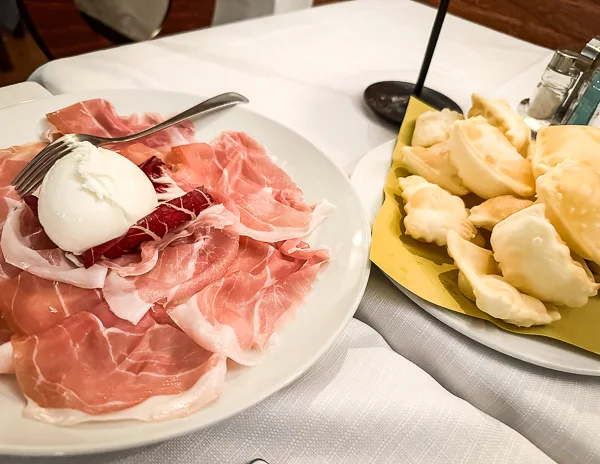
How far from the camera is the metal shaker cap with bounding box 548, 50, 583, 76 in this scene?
111 centimetres

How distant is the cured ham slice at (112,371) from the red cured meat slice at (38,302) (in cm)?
2

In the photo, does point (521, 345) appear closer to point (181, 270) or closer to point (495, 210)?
point (495, 210)

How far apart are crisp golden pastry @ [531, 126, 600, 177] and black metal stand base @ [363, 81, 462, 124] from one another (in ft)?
1.21

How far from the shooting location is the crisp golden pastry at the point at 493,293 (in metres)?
0.62

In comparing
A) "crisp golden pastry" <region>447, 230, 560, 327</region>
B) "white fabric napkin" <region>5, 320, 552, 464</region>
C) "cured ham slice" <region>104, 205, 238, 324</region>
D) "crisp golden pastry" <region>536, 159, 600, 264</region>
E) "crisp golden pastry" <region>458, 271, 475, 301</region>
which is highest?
"crisp golden pastry" <region>536, 159, 600, 264</region>

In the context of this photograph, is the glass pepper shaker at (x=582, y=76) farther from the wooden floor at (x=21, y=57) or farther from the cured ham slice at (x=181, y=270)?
the wooden floor at (x=21, y=57)

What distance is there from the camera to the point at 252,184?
809 mm

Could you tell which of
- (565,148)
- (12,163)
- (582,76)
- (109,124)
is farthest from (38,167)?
(582,76)

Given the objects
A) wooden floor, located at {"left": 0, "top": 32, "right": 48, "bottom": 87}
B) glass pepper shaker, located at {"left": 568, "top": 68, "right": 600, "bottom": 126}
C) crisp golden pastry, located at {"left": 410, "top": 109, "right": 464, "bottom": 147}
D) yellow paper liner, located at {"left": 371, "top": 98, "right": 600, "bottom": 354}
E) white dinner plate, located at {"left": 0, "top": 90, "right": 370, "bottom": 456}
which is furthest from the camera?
wooden floor, located at {"left": 0, "top": 32, "right": 48, "bottom": 87}

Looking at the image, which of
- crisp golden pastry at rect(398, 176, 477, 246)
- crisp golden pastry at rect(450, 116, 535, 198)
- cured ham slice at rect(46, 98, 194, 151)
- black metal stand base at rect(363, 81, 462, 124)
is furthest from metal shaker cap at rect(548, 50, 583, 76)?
cured ham slice at rect(46, 98, 194, 151)

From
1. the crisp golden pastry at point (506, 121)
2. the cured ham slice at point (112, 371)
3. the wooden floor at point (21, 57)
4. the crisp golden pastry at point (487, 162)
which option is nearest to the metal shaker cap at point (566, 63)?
the crisp golden pastry at point (506, 121)

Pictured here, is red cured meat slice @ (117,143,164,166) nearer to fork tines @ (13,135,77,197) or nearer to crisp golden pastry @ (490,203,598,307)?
fork tines @ (13,135,77,197)

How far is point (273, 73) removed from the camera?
1.21 meters

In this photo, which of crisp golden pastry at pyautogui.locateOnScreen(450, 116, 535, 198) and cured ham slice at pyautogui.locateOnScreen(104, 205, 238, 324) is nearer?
cured ham slice at pyautogui.locateOnScreen(104, 205, 238, 324)
